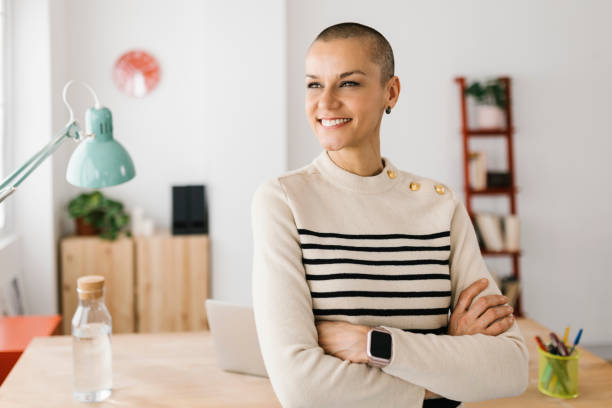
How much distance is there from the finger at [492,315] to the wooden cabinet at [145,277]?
2609 millimetres

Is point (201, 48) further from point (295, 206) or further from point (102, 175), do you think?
point (295, 206)

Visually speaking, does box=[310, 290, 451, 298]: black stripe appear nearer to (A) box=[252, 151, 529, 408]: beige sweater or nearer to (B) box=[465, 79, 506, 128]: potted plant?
(A) box=[252, 151, 529, 408]: beige sweater

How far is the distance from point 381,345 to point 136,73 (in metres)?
3.34

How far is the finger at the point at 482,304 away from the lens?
1258 mm

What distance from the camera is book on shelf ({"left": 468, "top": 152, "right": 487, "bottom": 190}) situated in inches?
157

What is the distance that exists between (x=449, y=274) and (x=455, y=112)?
10.1ft

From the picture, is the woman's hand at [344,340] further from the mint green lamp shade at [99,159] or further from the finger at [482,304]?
the mint green lamp shade at [99,159]

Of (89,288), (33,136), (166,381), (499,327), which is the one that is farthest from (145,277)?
(499,327)

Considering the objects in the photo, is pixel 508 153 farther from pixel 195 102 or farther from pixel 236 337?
pixel 236 337

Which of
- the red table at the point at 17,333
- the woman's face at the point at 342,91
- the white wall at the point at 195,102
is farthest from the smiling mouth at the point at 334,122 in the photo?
the white wall at the point at 195,102

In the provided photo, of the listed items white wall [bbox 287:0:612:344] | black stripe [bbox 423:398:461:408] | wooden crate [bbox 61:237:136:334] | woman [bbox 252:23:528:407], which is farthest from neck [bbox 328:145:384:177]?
white wall [bbox 287:0:612:344]

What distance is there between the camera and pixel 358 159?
1276mm

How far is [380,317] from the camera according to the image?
3.91 feet

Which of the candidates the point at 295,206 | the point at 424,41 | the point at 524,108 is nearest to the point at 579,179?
the point at 524,108
